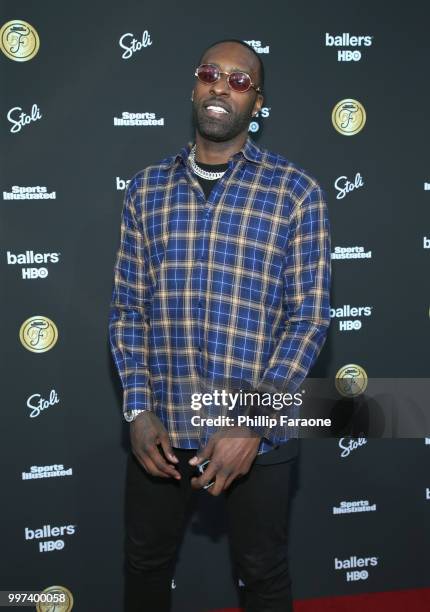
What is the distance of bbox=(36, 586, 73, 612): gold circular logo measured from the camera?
8.64 ft

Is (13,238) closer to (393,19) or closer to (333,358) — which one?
(333,358)

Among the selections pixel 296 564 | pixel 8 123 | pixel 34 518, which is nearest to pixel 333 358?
pixel 296 564

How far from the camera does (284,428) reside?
6.25 feet

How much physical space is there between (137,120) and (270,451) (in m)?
1.30

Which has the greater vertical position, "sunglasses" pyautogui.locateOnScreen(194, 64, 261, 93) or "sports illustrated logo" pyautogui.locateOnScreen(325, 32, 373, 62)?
"sports illustrated logo" pyautogui.locateOnScreen(325, 32, 373, 62)

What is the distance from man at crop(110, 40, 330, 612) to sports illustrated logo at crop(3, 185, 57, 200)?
0.57 metres

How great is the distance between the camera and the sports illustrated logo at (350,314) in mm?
2729

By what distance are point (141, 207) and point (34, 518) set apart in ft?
4.35

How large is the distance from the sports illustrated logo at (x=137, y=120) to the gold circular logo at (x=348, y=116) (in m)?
0.67

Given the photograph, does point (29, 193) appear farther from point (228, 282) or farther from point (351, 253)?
point (351, 253)

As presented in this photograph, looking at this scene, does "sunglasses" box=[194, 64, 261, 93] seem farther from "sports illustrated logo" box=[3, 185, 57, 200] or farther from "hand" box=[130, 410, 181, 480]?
"hand" box=[130, 410, 181, 480]

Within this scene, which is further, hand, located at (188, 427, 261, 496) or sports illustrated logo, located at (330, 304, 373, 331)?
sports illustrated logo, located at (330, 304, 373, 331)

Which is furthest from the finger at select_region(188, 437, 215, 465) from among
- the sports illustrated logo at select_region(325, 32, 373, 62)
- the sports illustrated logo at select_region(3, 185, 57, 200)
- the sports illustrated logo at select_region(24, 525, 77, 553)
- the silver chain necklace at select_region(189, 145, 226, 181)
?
the sports illustrated logo at select_region(325, 32, 373, 62)

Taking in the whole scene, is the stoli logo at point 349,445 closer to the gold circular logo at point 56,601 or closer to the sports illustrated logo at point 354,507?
the sports illustrated logo at point 354,507
